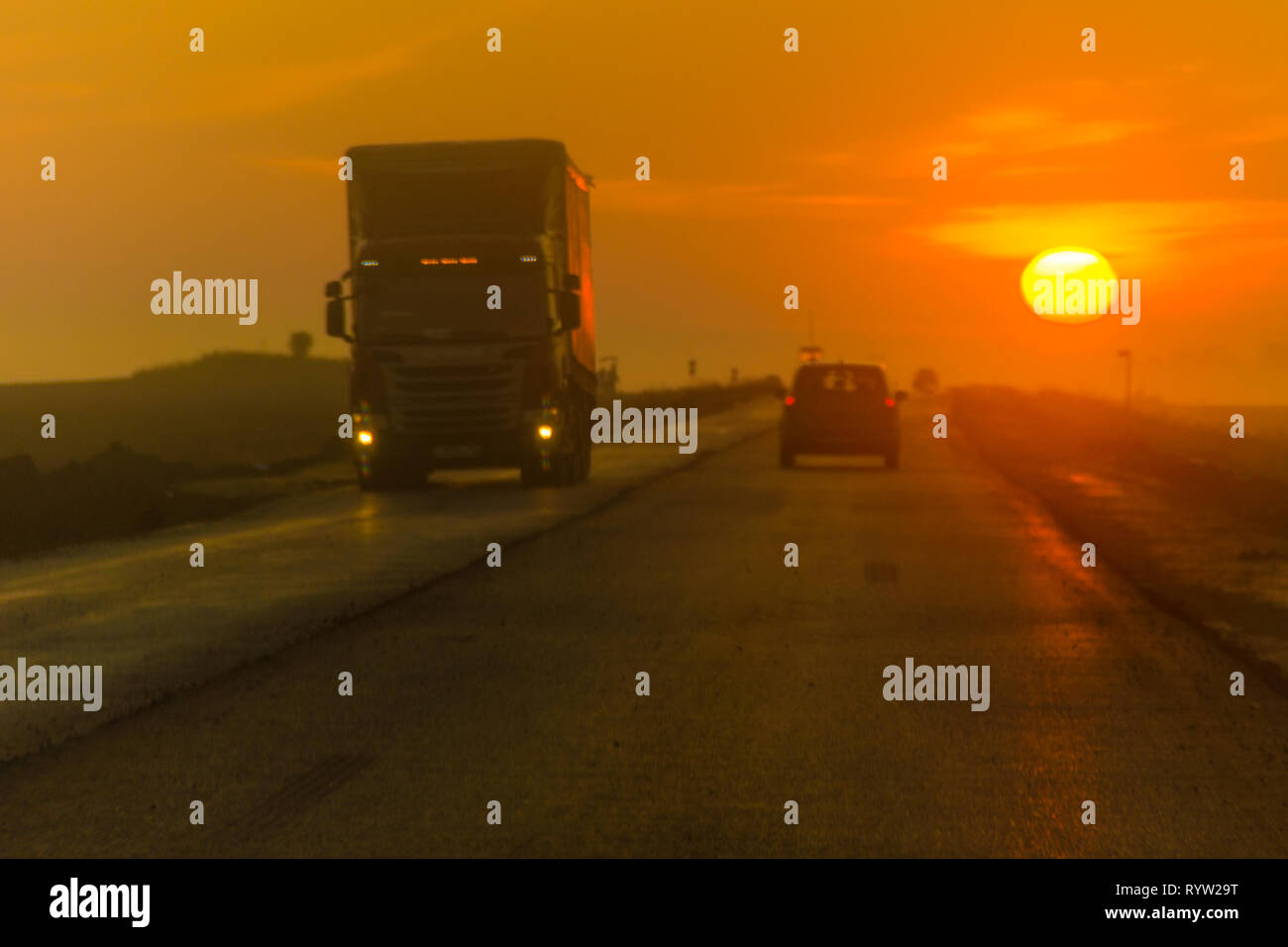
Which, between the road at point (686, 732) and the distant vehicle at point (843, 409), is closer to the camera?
the road at point (686, 732)

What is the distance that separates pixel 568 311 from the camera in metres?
25.9

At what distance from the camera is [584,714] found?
9.16 meters

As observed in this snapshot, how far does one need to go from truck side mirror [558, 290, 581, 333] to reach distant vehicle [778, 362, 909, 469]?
22.5 feet

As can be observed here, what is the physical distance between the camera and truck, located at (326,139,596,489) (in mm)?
25281

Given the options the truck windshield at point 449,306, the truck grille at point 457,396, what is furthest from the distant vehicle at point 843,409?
the truck windshield at point 449,306

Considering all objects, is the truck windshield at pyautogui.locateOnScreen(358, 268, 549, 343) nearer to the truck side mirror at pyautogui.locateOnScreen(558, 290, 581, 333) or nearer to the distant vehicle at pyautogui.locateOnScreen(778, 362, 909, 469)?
the truck side mirror at pyautogui.locateOnScreen(558, 290, 581, 333)

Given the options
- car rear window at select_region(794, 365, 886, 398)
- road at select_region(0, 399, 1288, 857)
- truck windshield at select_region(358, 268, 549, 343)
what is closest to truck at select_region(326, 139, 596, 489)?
truck windshield at select_region(358, 268, 549, 343)

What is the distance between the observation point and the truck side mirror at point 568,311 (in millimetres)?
25922

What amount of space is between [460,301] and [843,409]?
8656 millimetres

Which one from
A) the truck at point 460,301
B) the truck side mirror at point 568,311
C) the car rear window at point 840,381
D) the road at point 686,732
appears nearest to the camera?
the road at point 686,732

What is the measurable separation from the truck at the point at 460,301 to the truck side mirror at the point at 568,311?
2cm

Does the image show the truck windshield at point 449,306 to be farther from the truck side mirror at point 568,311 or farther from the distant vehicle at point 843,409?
the distant vehicle at point 843,409

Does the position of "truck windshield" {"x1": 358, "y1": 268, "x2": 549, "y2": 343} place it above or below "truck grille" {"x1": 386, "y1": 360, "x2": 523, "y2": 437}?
above

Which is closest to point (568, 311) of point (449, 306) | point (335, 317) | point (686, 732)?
point (449, 306)
